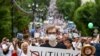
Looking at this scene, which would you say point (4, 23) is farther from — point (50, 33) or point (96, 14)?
point (50, 33)

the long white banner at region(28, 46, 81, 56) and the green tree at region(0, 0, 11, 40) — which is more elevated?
the long white banner at region(28, 46, 81, 56)

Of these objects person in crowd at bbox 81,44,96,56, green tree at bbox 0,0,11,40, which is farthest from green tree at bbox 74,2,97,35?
person in crowd at bbox 81,44,96,56

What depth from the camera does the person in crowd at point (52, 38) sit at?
9698 millimetres

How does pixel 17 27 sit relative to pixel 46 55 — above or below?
below

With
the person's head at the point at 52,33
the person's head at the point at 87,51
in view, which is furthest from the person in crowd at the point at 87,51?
the person's head at the point at 52,33

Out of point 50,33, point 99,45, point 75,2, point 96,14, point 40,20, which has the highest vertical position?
point 50,33

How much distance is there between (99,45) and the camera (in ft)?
39.2

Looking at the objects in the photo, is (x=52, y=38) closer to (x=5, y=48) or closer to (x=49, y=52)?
(x=49, y=52)

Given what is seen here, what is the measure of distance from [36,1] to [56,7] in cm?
639

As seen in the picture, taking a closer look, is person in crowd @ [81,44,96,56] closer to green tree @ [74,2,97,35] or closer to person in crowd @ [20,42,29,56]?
person in crowd @ [20,42,29,56]

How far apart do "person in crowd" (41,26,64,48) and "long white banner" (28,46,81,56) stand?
0.10 m

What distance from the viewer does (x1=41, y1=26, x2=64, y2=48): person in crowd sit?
382 inches

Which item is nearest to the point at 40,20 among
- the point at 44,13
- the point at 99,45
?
the point at 44,13

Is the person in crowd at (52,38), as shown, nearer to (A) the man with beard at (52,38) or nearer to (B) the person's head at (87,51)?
(A) the man with beard at (52,38)
